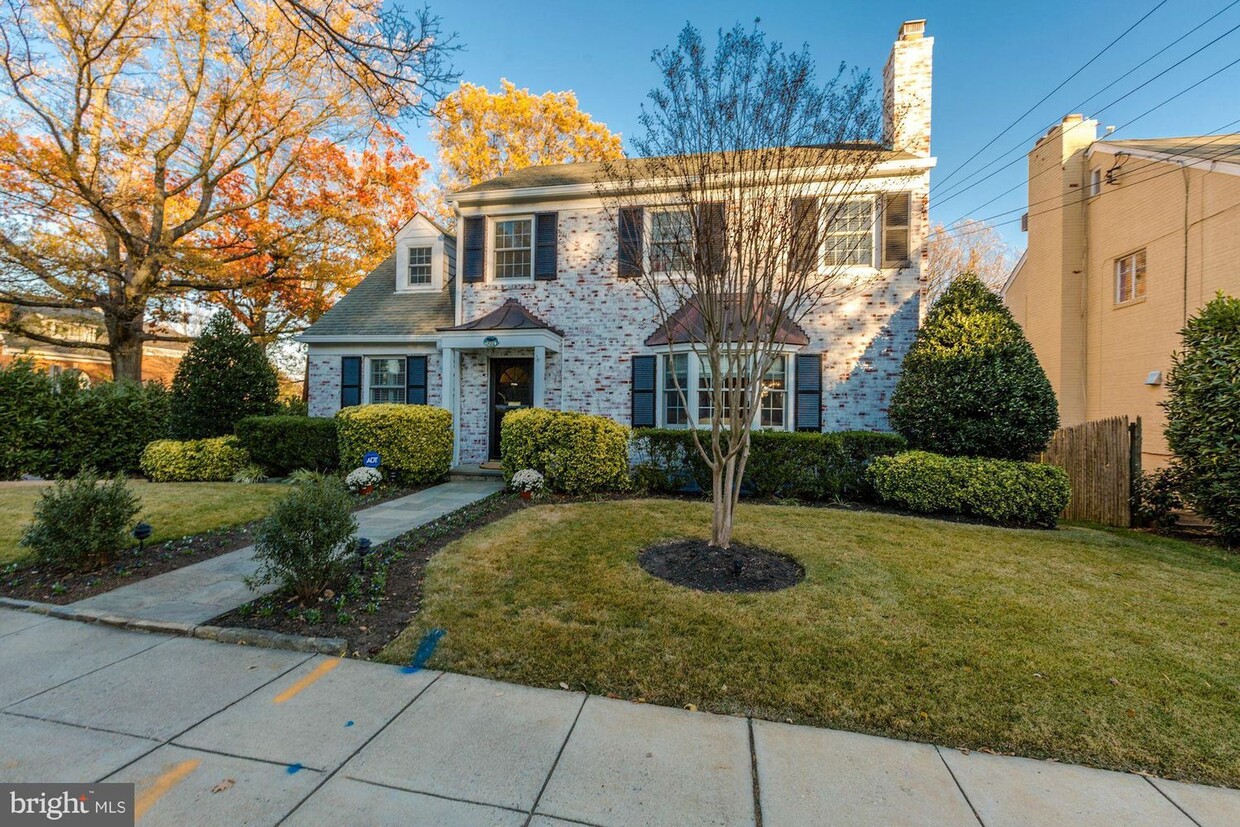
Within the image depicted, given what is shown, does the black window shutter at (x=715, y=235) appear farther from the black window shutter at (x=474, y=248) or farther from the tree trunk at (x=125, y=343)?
the tree trunk at (x=125, y=343)

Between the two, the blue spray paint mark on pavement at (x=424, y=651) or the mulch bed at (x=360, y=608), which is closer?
the blue spray paint mark on pavement at (x=424, y=651)

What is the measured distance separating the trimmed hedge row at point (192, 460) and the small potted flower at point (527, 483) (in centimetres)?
593

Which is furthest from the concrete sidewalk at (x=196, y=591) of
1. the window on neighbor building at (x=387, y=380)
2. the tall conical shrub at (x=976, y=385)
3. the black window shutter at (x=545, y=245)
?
the tall conical shrub at (x=976, y=385)

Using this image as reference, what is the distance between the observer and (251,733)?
8.12 ft

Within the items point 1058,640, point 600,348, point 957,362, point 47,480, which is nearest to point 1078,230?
point 957,362

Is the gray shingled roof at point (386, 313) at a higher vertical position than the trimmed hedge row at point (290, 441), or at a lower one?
higher

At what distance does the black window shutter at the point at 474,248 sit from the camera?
11.0 metres

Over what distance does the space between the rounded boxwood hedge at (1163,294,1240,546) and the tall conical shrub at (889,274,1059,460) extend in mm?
1302

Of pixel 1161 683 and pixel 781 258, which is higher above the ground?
pixel 781 258

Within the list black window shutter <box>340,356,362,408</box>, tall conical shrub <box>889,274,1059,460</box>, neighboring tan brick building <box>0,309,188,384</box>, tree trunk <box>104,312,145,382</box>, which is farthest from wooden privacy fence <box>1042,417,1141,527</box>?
tree trunk <box>104,312,145,382</box>

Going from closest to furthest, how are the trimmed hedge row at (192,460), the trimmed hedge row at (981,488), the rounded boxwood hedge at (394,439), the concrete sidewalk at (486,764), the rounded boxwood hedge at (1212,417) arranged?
the concrete sidewalk at (486,764), the rounded boxwood hedge at (1212,417), the trimmed hedge row at (981,488), the rounded boxwood hedge at (394,439), the trimmed hedge row at (192,460)

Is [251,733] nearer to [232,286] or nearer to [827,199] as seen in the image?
[827,199]

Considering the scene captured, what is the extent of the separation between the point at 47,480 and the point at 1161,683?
1478 cm

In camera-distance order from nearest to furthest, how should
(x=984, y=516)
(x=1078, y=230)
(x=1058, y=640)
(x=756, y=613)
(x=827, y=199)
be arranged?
(x=1058, y=640)
(x=756, y=613)
(x=827, y=199)
(x=984, y=516)
(x=1078, y=230)
